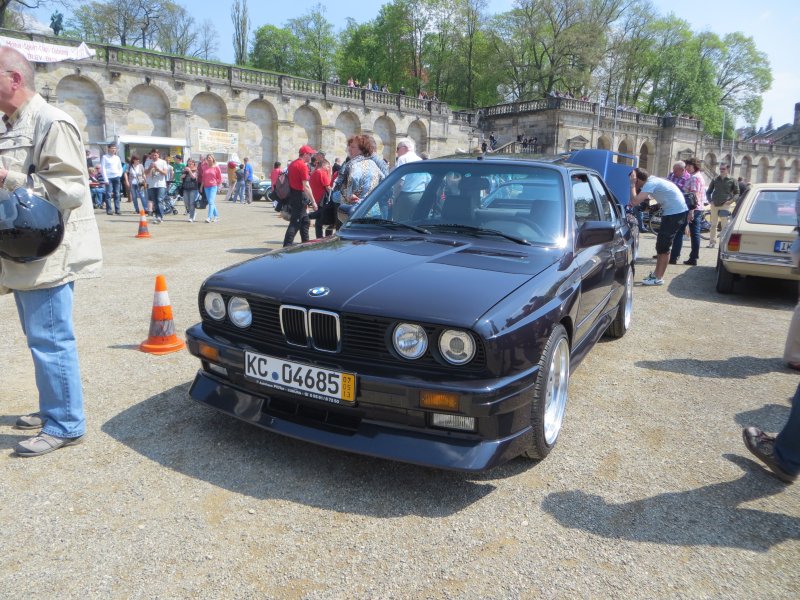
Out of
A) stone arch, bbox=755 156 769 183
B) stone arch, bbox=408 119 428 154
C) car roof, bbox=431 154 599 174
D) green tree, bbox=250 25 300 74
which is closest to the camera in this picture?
car roof, bbox=431 154 599 174

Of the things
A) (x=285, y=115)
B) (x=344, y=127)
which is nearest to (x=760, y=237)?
(x=285, y=115)

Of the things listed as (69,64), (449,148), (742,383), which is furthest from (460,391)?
(449,148)

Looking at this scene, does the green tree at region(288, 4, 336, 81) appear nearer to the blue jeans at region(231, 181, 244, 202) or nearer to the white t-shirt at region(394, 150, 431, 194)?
the blue jeans at region(231, 181, 244, 202)

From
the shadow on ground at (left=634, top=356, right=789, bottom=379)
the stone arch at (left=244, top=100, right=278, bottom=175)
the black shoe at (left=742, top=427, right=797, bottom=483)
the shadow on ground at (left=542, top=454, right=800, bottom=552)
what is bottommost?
the shadow on ground at (left=542, top=454, right=800, bottom=552)

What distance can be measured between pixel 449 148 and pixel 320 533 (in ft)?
151

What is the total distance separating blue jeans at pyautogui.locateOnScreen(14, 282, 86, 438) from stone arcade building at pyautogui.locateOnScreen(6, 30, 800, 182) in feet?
94.5

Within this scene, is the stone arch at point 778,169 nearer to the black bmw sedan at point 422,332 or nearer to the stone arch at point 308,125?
the stone arch at point 308,125

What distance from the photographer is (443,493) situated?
2.83m

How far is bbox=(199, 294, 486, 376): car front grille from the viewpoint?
8.62ft

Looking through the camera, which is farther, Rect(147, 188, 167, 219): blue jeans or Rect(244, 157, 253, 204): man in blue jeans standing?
Rect(244, 157, 253, 204): man in blue jeans standing

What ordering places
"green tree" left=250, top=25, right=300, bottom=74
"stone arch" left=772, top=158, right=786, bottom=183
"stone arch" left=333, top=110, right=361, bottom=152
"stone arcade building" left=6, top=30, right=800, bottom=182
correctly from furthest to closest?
1. "stone arch" left=772, top=158, right=786, bottom=183
2. "green tree" left=250, top=25, right=300, bottom=74
3. "stone arch" left=333, top=110, right=361, bottom=152
4. "stone arcade building" left=6, top=30, right=800, bottom=182

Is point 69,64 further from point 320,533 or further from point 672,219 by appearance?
point 320,533

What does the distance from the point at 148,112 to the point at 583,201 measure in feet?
112

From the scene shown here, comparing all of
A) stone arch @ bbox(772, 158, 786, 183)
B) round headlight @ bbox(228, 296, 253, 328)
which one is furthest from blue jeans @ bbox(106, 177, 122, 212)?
stone arch @ bbox(772, 158, 786, 183)
